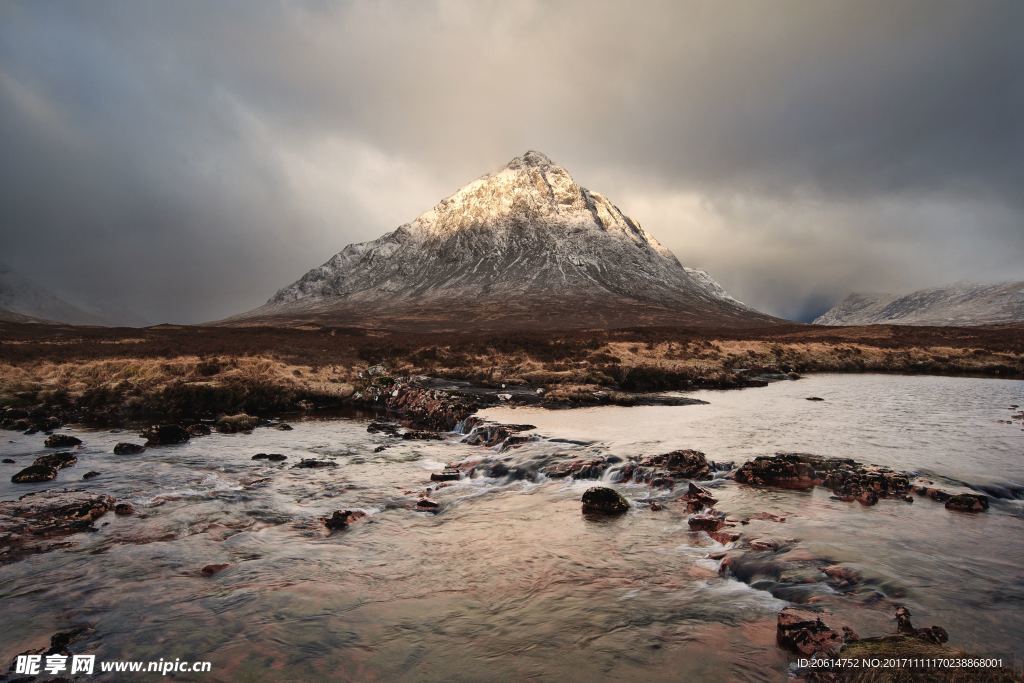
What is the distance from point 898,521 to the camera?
11125 millimetres

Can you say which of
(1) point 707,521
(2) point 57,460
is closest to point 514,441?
(1) point 707,521

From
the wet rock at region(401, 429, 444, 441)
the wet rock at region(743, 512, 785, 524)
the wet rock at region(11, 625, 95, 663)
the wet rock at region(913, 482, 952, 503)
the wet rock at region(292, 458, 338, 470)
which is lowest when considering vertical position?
the wet rock at region(11, 625, 95, 663)

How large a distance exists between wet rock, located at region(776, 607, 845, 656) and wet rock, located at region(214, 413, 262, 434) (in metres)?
24.2

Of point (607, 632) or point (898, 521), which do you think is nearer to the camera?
point (607, 632)

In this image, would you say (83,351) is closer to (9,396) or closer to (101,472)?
(9,396)

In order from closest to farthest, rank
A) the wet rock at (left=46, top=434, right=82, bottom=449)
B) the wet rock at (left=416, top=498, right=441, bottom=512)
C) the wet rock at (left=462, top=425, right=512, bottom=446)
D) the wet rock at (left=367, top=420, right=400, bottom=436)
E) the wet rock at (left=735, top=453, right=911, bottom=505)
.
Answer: the wet rock at (left=735, top=453, right=911, bottom=505) < the wet rock at (left=416, top=498, right=441, bottom=512) < the wet rock at (left=46, top=434, right=82, bottom=449) < the wet rock at (left=462, top=425, right=512, bottom=446) < the wet rock at (left=367, top=420, right=400, bottom=436)

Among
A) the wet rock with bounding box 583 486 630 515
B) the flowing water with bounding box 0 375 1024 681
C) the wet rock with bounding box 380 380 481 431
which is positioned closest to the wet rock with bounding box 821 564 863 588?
the flowing water with bounding box 0 375 1024 681

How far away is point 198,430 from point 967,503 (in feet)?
91.1

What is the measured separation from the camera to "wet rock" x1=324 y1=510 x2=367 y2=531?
40.5 feet

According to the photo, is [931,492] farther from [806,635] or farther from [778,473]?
[806,635]

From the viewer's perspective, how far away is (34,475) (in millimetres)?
15438

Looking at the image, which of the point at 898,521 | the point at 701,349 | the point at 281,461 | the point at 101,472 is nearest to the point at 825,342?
the point at 701,349

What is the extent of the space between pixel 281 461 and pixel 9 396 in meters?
22.6

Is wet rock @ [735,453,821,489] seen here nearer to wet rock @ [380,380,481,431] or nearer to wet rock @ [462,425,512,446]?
wet rock @ [462,425,512,446]
